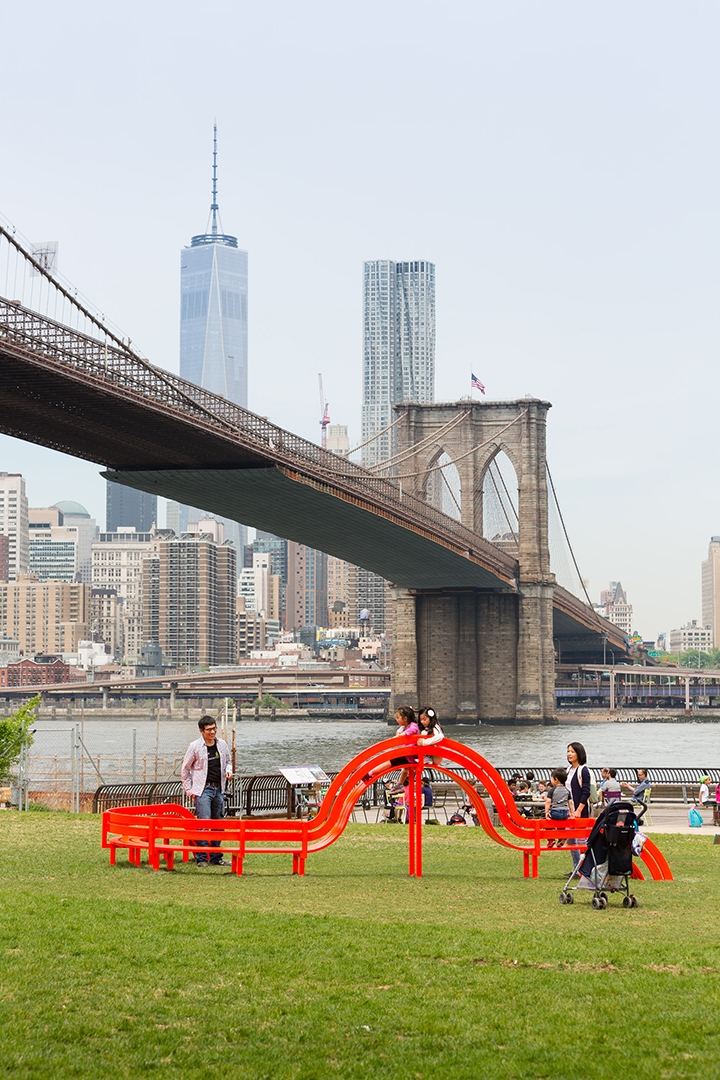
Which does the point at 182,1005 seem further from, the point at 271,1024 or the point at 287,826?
the point at 287,826

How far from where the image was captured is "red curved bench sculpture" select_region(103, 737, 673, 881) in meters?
10.7

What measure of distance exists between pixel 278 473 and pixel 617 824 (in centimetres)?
4308

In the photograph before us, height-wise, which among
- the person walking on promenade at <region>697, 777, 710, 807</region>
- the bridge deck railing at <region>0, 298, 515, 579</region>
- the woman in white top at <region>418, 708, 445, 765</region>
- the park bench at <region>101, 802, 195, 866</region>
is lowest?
the person walking on promenade at <region>697, 777, 710, 807</region>

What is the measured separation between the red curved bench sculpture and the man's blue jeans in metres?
0.42

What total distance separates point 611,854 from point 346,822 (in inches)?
101

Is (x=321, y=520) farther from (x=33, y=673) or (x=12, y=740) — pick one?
(x=33, y=673)

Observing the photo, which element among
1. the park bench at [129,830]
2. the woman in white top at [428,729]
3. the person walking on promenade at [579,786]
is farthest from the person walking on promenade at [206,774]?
the person walking on promenade at [579,786]

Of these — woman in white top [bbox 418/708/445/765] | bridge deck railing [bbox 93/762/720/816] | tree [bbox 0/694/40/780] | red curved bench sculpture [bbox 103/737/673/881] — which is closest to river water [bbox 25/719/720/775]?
tree [bbox 0/694/40/780]

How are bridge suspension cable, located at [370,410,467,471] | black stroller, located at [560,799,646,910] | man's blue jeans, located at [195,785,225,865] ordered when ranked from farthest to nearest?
bridge suspension cable, located at [370,410,467,471], man's blue jeans, located at [195,785,225,865], black stroller, located at [560,799,646,910]

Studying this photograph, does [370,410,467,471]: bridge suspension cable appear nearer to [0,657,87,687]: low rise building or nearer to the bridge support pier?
the bridge support pier

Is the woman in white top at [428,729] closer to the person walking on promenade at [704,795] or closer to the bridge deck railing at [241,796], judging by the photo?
the bridge deck railing at [241,796]

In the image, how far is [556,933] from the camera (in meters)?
8.00

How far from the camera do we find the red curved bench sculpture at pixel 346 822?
35.2ft

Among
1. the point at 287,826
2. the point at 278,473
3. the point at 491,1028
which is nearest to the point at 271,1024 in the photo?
the point at 491,1028
